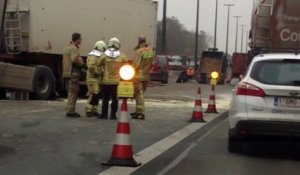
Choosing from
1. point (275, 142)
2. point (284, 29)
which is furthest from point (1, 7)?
point (275, 142)

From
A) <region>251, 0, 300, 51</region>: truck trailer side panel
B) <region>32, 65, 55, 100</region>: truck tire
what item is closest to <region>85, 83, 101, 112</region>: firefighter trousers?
<region>251, 0, 300, 51</region>: truck trailer side panel

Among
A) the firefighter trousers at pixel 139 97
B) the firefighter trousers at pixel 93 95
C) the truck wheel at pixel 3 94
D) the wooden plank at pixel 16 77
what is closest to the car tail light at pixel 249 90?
the firefighter trousers at pixel 139 97

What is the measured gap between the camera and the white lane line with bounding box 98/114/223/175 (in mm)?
7969

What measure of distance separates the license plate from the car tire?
103 cm

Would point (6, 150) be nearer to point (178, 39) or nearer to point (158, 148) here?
point (158, 148)

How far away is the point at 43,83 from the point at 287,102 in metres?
11.5

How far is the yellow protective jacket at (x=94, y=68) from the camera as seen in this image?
13234 millimetres

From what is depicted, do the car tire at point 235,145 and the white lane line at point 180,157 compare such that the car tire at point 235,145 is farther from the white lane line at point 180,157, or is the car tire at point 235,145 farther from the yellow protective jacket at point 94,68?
the yellow protective jacket at point 94,68

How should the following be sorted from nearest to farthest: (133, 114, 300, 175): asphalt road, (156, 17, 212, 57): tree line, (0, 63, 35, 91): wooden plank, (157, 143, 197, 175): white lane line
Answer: (157, 143, 197, 175): white lane line
(133, 114, 300, 175): asphalt road
(0, 63, 35, 91): wooden plank
(156, 17, 212, 57): tree line

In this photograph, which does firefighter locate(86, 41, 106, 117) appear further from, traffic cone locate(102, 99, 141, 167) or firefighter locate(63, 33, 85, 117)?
traffic cone locate(102, 99, 141, 167)

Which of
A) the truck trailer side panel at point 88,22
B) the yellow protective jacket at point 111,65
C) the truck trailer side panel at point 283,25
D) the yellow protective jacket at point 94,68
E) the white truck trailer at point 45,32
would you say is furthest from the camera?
the truck trailer side panel at point 88,22

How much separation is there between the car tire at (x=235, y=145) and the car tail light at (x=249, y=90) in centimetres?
83

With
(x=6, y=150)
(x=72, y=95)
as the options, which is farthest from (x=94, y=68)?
(x=6, y=150)

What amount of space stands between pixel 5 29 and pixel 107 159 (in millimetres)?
10561
